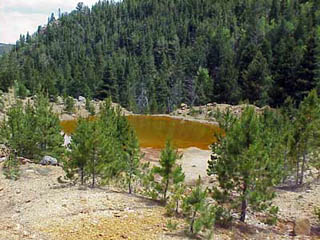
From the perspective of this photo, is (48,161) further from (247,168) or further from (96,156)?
(247,168)

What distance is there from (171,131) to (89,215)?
1685 inches

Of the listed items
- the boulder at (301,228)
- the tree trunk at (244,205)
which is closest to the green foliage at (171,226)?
the tree trunk at (244,205)

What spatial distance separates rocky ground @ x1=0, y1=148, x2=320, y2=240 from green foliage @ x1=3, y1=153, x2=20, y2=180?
336 millimetres

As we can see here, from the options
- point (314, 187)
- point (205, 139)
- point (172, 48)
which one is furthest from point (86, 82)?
point (314, 187)

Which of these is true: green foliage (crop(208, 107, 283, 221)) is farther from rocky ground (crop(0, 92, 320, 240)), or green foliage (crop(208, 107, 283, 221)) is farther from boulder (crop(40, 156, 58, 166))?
boulder (crop(40, 156, 58, 166))

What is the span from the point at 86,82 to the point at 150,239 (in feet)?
275

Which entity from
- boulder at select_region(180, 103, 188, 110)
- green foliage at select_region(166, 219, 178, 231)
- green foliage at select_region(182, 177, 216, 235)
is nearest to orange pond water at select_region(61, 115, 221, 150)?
boulder at select_region(180, 103, 188, 110)

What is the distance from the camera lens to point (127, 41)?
463 ft

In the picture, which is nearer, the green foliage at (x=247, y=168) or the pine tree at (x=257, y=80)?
the green foliage at (x=247, y=168)

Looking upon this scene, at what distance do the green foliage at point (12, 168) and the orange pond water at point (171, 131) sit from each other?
1923 centimetres

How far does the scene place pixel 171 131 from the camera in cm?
5628

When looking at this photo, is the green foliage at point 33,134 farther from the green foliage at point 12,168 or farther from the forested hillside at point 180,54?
the forested hillside at point 180,54

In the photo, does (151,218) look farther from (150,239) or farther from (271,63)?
(271,63)

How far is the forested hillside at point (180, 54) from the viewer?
71125mm
